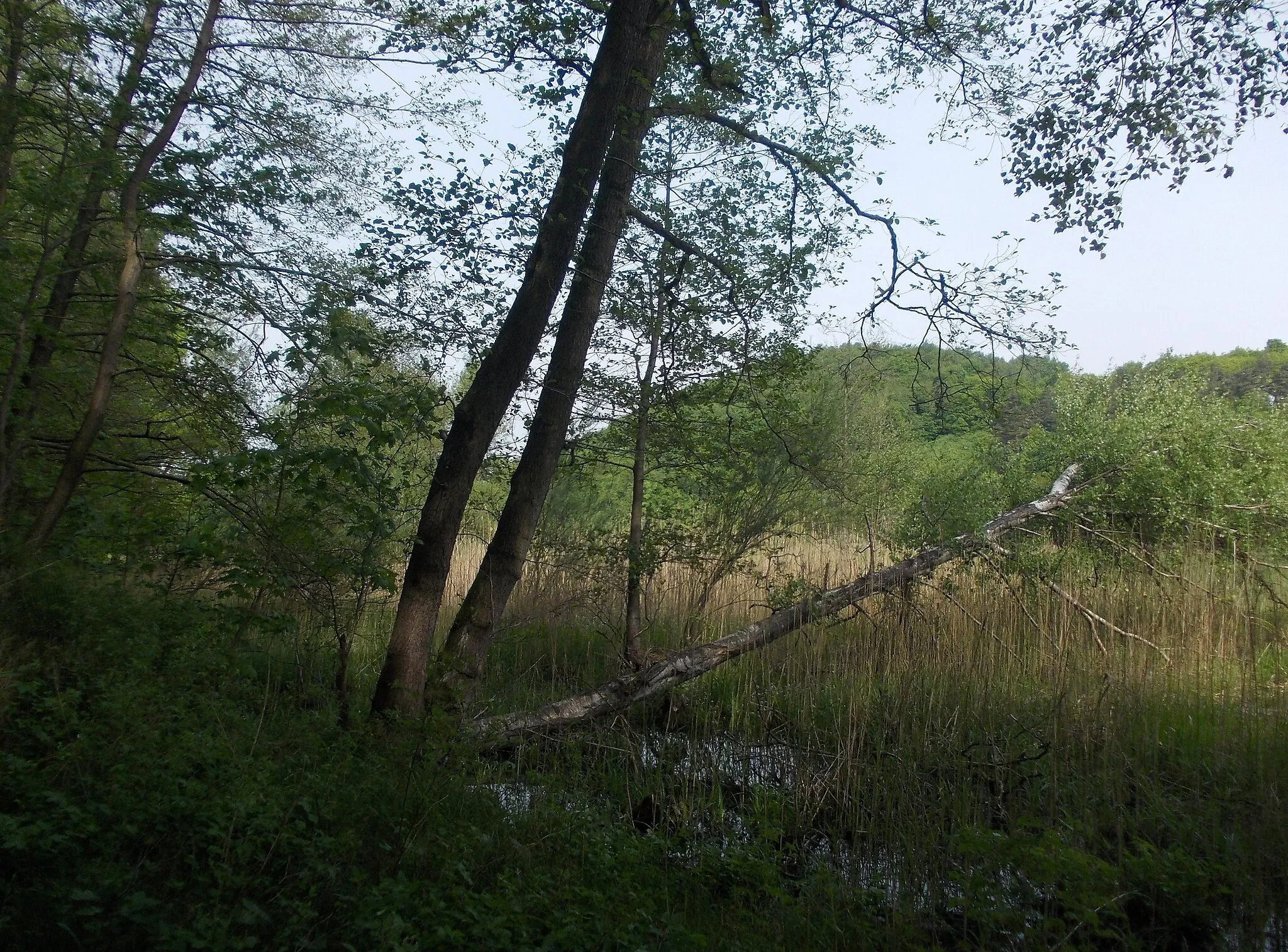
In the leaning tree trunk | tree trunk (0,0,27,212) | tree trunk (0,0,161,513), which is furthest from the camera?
the leaning tree trunk

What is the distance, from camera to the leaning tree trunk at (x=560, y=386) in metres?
5.98

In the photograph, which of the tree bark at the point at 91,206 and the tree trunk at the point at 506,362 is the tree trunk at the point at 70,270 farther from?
the tree trunk at the point at 506,362

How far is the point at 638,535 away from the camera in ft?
26.9

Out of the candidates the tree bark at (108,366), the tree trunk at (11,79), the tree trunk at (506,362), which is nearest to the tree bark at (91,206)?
the tree bark at (108,366)

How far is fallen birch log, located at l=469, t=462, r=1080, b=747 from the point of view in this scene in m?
6.04

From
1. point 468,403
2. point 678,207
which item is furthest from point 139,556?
point 678,207

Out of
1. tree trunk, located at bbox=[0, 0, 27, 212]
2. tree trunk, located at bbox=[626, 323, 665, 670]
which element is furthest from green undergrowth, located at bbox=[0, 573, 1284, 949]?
tree trunk, located at bbox=[0, 0, 27, 212]

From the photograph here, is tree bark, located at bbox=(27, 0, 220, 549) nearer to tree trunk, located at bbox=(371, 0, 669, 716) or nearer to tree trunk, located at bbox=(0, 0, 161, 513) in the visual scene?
tree trunk, located at bbox=(0, 0, 161, 513)

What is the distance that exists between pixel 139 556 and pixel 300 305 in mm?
1903

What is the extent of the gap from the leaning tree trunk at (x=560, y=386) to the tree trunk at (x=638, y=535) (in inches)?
46.1

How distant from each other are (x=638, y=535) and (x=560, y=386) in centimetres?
233

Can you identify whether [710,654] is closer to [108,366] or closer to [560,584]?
[560,584]

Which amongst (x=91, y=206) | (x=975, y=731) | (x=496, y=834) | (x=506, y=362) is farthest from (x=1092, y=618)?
(x=91, y=206)

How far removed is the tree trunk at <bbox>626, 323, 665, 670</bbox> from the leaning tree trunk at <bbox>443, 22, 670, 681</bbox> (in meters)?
1.17
